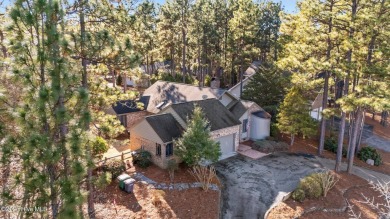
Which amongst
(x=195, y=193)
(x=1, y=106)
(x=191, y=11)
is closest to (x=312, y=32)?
(x=195, y=193)

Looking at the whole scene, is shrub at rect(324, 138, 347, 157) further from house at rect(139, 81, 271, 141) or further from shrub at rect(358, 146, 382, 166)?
house at rect(139, 81, 271, 141)

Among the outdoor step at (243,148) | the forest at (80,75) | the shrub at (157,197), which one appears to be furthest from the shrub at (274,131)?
the shrub at (157,197)

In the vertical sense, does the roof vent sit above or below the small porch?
above

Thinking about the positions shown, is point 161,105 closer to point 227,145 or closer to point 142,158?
point 227,145

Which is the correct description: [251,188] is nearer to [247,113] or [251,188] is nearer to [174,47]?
[247,113]

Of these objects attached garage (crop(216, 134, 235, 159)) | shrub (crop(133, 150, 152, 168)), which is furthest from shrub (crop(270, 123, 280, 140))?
shrub (crop(133, 150, 152, 168))

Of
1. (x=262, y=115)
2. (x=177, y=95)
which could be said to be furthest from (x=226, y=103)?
(x=177, y=95)

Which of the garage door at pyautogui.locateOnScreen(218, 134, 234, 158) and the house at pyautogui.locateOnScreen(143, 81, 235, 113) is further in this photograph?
the house at pyautogui.locateOnScreen(143, 81, 235, 113)

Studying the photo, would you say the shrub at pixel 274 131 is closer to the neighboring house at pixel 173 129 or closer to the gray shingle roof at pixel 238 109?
the gray shingle roof at pixel 238 109
